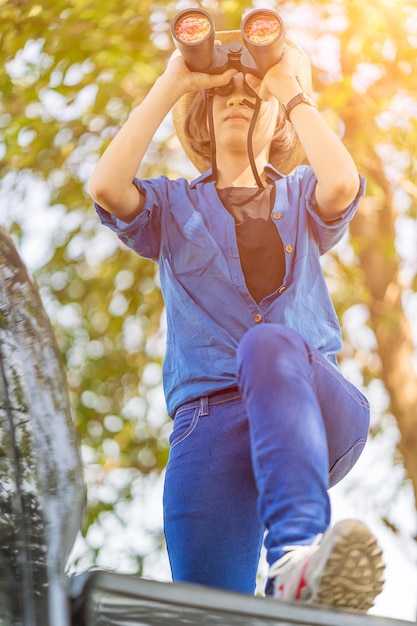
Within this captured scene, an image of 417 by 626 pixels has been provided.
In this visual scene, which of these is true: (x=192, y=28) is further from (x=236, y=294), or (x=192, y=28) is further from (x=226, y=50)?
(x=236, y=294)

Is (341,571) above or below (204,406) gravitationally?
above

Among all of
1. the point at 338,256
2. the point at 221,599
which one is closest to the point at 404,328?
the point at 338,256

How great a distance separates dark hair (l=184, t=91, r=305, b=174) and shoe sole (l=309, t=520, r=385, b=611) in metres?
1.22

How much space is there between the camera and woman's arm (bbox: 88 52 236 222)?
1.98 metres

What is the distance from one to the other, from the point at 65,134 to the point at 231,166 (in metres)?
3.13

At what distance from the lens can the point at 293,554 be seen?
142cm

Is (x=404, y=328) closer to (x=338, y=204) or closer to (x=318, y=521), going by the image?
(x=338, y=204)

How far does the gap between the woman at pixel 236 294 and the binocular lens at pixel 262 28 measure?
0.06 m

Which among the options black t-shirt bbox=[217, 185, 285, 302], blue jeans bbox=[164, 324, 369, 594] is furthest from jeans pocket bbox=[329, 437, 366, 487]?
black t-shirt bbox=[217, 185, 285, 302]

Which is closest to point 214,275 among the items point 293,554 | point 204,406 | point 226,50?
point 204,406

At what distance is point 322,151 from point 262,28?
0.29 m

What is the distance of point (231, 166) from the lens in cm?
224

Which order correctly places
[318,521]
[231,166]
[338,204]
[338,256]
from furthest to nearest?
[338,256] → [231,166] → [338,204] → [318,521]

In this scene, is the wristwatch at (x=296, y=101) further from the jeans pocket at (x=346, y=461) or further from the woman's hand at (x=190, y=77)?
the jeans pocket at (x=346, y=461)
